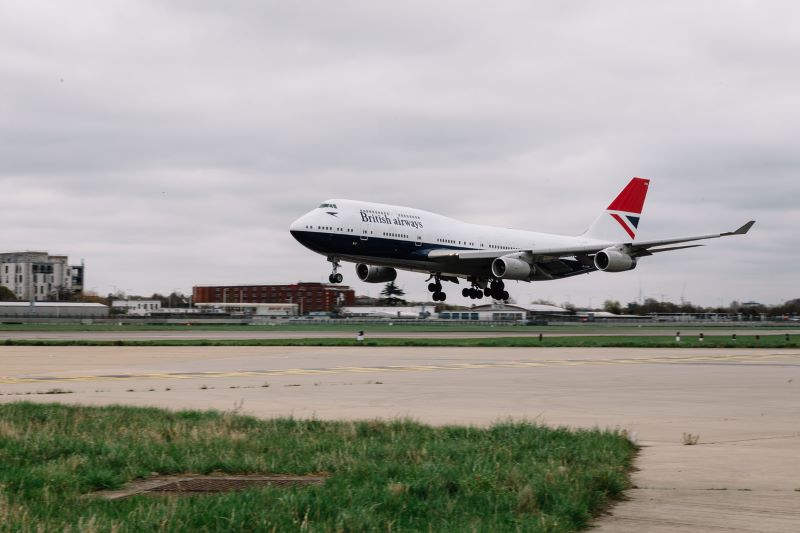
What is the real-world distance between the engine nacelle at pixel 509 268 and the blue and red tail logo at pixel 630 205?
19187 millimetres

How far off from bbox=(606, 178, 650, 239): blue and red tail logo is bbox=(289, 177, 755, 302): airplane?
7368 mm

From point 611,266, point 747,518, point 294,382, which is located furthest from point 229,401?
point 611,266

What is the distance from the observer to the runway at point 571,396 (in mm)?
8195

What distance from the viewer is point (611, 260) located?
2509 inches

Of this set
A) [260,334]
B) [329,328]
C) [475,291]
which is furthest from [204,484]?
[329,328]

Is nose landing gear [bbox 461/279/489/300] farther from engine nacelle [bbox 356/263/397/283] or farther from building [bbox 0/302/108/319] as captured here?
building [bbox 0/302/108/319]

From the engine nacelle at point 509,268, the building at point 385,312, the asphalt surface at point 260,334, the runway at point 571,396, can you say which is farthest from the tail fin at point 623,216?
the building at point 385,312

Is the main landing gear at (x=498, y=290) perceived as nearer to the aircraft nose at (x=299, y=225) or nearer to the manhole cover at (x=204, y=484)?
the aircraft nose at (x=299, y=225)

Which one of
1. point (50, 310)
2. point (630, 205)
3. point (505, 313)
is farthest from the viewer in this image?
point (505, 313)

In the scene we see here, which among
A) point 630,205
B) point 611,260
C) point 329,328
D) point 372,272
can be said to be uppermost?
point 630,205

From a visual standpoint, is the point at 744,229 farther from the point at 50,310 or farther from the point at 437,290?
the point at 50,310

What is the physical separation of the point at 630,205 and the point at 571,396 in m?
66.1

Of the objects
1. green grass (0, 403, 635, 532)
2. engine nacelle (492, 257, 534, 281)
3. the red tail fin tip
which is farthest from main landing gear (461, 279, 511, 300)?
green grass (0, 403, 635, 532)

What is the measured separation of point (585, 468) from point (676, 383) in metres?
13.0
